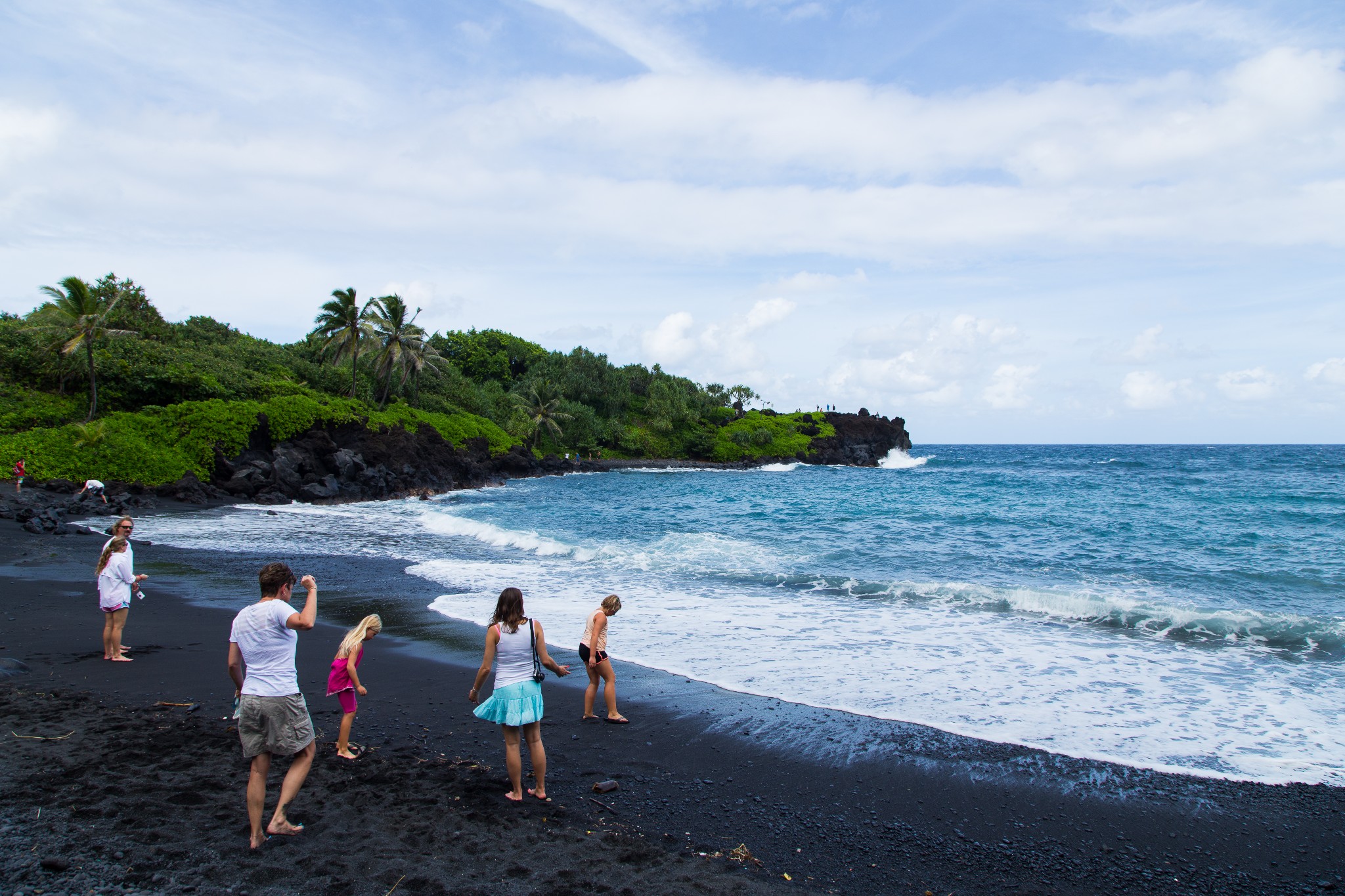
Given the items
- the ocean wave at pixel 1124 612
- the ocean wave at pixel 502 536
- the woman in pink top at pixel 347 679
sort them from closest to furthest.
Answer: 1. the woman in pink top at pixel 347 679
2. the ocean wave at pixel 1124 612
3. the ocean wave at pixel 502 536

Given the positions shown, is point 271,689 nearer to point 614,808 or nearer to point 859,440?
point 614,808

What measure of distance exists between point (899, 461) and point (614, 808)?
315 feet

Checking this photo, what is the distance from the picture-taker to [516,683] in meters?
5.66

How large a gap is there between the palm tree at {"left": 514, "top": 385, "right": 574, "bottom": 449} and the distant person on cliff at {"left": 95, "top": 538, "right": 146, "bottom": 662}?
189ft

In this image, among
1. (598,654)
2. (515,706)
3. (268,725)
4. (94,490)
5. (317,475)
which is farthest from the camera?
(317,475)

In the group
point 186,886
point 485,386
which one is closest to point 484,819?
point 186,886

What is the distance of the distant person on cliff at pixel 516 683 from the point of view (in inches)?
220

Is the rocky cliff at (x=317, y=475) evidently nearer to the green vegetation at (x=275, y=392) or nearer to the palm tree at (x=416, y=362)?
the green vegetation at (x=275, y=392)

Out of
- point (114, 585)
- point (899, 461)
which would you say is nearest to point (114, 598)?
point (114, 585)

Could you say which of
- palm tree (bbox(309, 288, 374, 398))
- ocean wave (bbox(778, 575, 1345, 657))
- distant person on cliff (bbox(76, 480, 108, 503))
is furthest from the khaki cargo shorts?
palm tree (bbox(309, 288, 374, 398))

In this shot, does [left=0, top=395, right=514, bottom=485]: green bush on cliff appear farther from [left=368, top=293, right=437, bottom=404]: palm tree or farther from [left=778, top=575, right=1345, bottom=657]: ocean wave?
[left=778, top=575, right=1345, bottom=657]: ocean wave

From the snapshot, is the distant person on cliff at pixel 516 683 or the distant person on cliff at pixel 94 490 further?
the distant person on cliff at pixel 94 490

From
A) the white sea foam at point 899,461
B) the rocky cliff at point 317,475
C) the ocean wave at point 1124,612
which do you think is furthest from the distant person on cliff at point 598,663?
the white sea foam at point 899,461

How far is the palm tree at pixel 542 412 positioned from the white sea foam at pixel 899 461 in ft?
125
